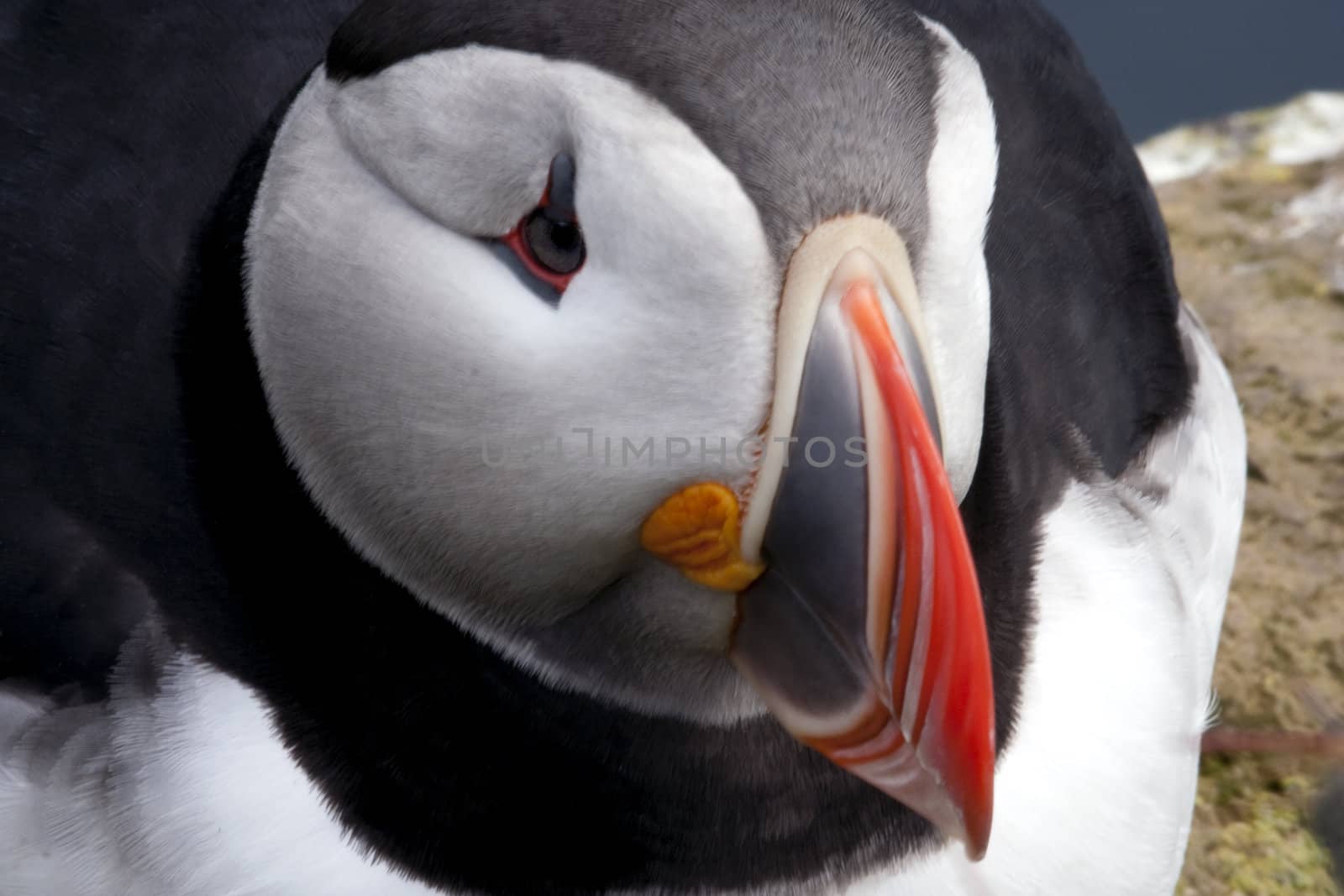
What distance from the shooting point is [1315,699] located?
3.00 metres

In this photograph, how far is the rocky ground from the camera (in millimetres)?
2842

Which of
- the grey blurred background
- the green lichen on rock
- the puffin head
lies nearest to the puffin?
the puffin head

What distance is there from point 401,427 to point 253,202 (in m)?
0.33

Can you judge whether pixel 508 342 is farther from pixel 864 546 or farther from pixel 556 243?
pixel 864 546

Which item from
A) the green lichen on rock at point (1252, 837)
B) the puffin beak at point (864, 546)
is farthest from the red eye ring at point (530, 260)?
the green lichen on rock at point (1252, 837)

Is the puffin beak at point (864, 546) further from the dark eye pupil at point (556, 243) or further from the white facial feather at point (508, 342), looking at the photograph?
the dark eye pupil at point (556, 243)

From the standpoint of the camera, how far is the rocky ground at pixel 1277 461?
284 centimetres

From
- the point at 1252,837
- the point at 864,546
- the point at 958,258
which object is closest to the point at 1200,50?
the point at 1252,837

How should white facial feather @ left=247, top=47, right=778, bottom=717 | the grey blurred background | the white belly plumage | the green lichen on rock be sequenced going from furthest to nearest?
the grey blurred background → the green lichen on rock → the white belly plumage → white facial feather @ left=247, top=47, right=778, bottom=717

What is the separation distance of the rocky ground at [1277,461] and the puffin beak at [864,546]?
1598 mm

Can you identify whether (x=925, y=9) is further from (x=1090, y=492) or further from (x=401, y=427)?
(x=401, y=427)

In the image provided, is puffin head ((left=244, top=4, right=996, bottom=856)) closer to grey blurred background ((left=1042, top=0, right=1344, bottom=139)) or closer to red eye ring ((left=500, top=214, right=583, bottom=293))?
red eye ring ((left=500, top=214, right=583, bottom=293))

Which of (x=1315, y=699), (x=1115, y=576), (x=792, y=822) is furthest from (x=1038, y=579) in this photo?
(x=1315, y=699)

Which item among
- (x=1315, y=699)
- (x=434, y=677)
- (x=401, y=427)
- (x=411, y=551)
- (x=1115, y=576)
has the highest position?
(x=401, y=427)
